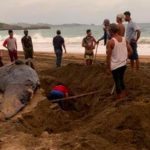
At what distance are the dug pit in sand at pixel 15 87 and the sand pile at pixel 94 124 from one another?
1.19 feet

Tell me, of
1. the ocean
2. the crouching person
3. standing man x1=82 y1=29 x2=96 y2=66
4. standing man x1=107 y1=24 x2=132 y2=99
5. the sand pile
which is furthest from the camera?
the ocean

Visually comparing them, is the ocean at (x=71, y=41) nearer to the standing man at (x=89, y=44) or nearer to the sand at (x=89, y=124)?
the standing man at (x=89, y=44)

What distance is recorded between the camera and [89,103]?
11312 mm

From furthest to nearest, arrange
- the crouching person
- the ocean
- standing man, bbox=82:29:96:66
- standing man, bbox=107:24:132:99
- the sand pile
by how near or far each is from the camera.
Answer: the ocean < standing man, bbox=82:29:96:66 < the crouching person < standing man, bbox=107:24:132:99 < the sand pile

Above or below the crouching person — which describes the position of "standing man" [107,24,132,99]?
above

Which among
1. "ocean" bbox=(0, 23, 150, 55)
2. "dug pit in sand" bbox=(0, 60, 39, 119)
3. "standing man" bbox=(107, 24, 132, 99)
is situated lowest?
"ocean" bbox=(0, 23, 150, 55)

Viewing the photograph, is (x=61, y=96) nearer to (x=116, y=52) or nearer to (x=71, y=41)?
(x=116, y=52)

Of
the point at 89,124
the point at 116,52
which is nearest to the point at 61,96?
the point at 116,52

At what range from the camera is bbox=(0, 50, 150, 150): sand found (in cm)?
732

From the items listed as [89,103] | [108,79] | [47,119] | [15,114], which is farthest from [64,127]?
[108,79]

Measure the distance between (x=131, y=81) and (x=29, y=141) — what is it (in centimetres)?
432

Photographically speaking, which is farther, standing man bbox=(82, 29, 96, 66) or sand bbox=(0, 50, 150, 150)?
standing man bbox=(82, 29, 96, 66)

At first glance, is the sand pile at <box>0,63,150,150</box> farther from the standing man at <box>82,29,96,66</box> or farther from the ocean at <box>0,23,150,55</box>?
the ocean at <box>0,23,150,55</box>

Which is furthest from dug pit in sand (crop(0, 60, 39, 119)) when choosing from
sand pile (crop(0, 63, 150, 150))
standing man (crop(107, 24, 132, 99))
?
standing man (crop(107, 24, 132, 99))
